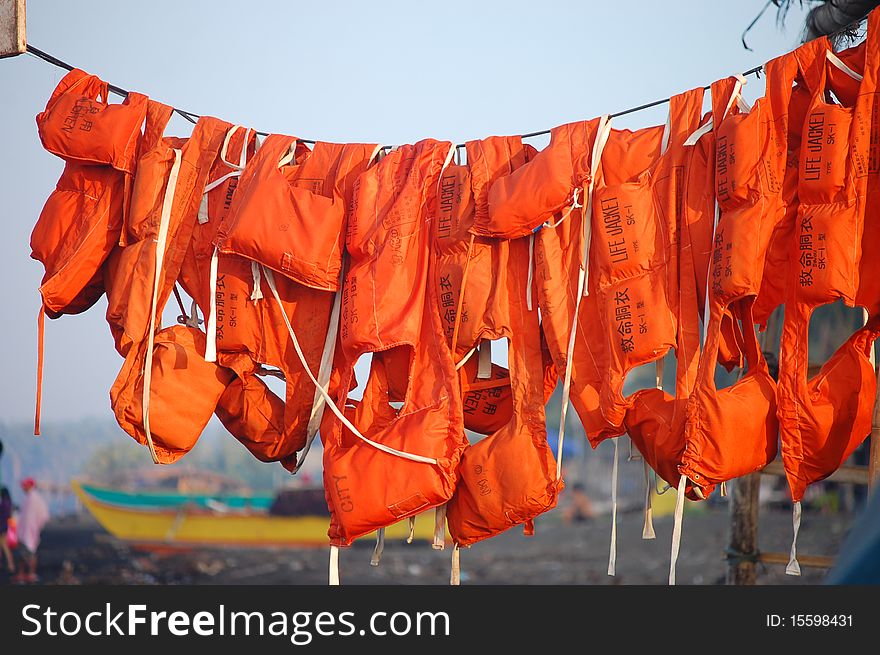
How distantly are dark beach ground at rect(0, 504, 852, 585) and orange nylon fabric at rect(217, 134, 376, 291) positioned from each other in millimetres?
11389

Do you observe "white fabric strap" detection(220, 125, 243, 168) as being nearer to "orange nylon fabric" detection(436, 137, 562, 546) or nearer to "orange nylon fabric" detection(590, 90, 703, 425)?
"orange nylon fabric" detection(436, 137, 562, 546)

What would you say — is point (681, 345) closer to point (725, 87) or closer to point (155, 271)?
point (725, 87)

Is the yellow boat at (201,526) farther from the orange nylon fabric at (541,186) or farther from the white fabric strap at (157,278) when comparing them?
the orange nylon fabric at (541,186)

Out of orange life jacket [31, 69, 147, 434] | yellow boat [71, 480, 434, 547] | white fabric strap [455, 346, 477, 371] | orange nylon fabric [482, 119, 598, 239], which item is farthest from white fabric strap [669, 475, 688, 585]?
yellow boat [71, 480, 434, 547]

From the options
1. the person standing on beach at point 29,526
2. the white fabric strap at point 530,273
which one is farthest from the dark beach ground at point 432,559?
the white fabric strap at point 530,273

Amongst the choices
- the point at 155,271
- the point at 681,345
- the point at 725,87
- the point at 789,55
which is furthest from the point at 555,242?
the point at 155,271

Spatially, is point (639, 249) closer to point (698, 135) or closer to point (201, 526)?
point (698, 135)

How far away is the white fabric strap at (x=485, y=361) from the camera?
10.1 ft

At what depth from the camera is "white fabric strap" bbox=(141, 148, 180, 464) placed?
3037mm

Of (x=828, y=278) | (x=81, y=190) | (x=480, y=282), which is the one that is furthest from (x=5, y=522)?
(x=828, y=278)

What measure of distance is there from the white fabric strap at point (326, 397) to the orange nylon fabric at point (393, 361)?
2cm

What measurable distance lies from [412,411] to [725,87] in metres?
1.39

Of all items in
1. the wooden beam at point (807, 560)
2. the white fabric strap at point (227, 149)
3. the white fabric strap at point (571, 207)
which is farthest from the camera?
the wooden beam at point (807, 560)

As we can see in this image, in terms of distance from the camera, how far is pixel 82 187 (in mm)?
3301
